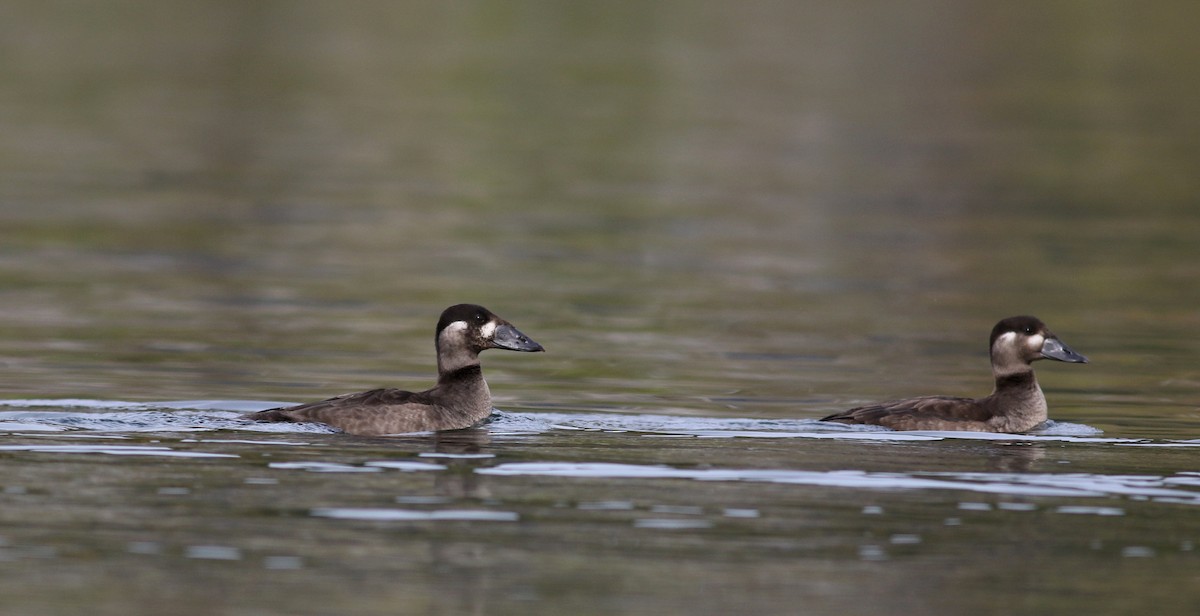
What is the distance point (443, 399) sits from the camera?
15102 mm

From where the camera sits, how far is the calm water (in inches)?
403

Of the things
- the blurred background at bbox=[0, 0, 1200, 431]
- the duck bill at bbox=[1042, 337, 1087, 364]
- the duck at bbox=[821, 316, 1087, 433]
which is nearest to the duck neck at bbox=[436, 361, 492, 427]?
the blurred background at bbox=[0, 0, 1200, 431]

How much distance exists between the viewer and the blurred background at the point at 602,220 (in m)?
18.6

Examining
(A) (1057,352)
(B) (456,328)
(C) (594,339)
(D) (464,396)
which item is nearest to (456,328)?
(B) (456,328)

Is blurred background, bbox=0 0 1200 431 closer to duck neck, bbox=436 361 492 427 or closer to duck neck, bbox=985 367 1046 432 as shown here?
duck neck, bbox=985 367 1046 432

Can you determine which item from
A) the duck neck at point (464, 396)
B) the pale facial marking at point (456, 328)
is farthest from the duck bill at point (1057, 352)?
the pale facial marking at point (456, 328)

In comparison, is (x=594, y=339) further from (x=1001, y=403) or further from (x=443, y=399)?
(x=1001, y=403)

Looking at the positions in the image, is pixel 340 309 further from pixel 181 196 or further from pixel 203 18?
pixel 203 18

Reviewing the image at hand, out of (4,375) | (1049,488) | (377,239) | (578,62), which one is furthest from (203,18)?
(1049,488)

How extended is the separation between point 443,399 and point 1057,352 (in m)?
4.62

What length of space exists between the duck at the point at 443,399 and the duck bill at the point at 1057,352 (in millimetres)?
3830

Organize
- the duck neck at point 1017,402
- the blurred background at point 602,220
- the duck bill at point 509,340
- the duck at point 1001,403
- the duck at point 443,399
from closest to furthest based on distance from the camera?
the duck at point 443,399, the duck at point 1001,403, the duck neck at point 1017,402, the duck bill at point 509,340, the blurred background at point 602,220

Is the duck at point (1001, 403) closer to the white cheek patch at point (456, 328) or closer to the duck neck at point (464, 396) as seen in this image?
the duck neck at point (464, 396)

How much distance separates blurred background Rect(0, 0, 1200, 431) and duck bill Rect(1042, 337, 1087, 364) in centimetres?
58
